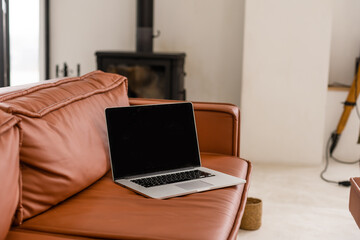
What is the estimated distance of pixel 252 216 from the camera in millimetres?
2342

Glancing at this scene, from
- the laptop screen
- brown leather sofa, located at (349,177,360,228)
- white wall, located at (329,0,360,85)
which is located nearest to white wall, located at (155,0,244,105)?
white wall, located at (329,0,360,85)

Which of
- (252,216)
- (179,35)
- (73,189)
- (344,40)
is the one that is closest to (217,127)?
(252,216)

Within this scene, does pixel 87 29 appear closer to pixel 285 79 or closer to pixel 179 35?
pixel 179 35

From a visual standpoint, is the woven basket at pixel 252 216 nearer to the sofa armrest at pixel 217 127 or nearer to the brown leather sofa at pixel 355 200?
the sofa armrest at pixel 217 127

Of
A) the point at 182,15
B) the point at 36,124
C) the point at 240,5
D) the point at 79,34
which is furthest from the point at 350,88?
the point at 36,124

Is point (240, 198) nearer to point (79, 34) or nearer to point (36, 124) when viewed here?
point (36, 124)

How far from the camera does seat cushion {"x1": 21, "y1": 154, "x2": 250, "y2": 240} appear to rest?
1.23 meters

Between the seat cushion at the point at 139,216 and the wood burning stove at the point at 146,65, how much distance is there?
2.09m

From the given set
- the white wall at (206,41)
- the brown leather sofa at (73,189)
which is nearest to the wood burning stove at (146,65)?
the white wall at (206,41)

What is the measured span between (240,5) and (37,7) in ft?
5.50

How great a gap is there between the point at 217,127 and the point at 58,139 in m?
0.87

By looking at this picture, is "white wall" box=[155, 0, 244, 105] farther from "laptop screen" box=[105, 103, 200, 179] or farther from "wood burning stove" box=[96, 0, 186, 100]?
"laptop screen" box=[105, 103, 200, 179]

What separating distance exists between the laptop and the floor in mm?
662

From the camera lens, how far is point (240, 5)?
154 inches
